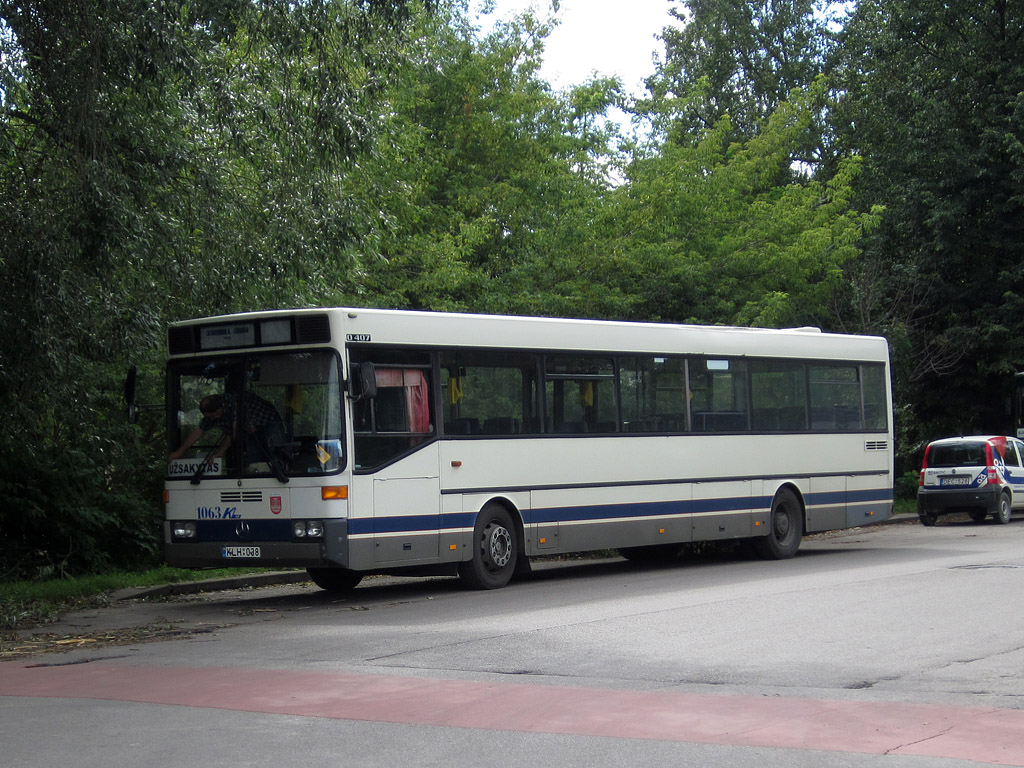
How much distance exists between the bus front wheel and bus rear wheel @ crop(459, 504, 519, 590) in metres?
5.05

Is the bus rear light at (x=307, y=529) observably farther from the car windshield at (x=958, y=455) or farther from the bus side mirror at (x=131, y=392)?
the car windshield at (x=958, y=455)

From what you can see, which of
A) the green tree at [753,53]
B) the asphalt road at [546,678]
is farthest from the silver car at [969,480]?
the green tree at [753,53]

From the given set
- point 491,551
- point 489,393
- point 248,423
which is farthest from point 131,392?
point 491,551

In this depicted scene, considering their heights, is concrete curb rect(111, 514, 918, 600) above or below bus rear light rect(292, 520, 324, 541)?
below

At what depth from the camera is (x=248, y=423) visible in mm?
14469

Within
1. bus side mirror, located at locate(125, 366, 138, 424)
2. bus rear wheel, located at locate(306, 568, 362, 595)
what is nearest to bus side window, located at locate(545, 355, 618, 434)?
bus rear wheel, located at locate(306, 568, 362, 595)

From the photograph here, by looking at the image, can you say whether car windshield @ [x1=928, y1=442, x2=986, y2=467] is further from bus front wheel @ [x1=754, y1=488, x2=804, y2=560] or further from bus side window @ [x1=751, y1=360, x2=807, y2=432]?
bus front wheel @ [x1=754, y1=488, x2=804, y2=560]

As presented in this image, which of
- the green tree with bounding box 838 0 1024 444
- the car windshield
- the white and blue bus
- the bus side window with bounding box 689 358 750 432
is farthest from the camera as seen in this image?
the green tree with bounding box 838 0 1024 444

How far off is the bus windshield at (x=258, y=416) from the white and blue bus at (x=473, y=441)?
20 millimetres

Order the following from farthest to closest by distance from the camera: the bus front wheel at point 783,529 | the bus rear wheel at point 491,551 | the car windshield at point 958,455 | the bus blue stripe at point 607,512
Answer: the car windshield at point 958,455
the bus front wheel at point 783,529
the bus rear wheel at point 491,551
the bus blue stripe at point 607,512

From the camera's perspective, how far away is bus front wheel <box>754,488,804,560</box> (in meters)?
19.7

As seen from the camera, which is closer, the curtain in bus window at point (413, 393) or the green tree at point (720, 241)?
the curtain in bus window at point (413, 393)

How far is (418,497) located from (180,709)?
6606 mm

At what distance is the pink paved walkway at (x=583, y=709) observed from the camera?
280 inches
